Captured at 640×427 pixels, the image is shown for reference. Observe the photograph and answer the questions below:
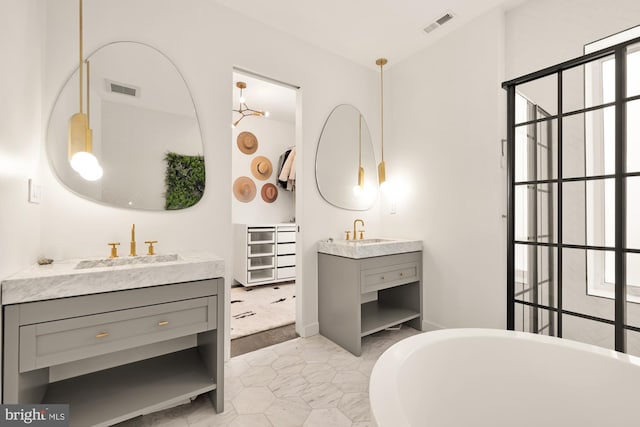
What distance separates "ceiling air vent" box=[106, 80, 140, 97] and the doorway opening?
1532mm

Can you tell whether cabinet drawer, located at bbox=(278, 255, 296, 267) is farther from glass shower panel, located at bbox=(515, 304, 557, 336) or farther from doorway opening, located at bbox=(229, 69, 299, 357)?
glass shower panel, located at bbox=(515, 304, 557, 336)

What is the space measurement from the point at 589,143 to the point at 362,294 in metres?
1.82

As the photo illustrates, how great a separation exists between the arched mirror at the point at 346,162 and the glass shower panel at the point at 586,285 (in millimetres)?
1714

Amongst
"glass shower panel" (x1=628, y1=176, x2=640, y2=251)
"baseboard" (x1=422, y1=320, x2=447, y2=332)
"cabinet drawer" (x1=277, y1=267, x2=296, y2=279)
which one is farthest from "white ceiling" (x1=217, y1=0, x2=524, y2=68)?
"cabinet drawer" (x1=277, y1=267, x2=296, y2=279)

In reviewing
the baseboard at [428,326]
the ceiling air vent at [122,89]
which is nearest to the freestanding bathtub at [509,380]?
the baseboard at [428,326]

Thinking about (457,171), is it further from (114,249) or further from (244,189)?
(244,189)

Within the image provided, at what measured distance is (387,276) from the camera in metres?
2.46

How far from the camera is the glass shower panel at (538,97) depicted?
71.7 inches

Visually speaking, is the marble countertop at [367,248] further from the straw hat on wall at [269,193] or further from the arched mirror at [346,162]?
the straw hat on wall at [269,193]

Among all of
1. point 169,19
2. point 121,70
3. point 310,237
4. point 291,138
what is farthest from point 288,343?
point 291,138

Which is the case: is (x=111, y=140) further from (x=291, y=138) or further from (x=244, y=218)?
(x=291, y=138)

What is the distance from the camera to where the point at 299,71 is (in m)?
2.63

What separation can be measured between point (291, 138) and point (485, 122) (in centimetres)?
345

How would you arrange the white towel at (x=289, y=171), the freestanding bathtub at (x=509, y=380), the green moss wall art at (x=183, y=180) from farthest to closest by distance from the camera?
the white towel at (x=289, y=171) < the green moss wall art at (x=183, y=180) < the freestanding bathtub at (x=509, y=380)
